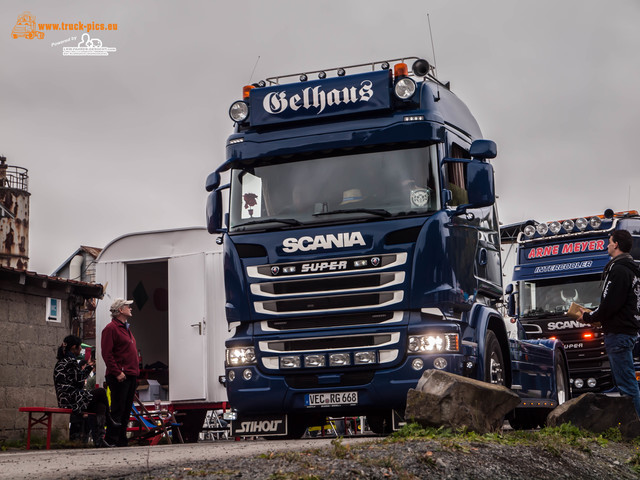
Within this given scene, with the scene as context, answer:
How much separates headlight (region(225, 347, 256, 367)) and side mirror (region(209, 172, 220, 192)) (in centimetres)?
190

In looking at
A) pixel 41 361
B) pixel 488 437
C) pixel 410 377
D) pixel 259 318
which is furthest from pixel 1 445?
pixel 488 437

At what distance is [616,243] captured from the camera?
10.4m

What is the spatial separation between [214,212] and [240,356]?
1.73 m

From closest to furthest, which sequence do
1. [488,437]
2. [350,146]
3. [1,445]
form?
[488,437]
[350,146]
[1,445]

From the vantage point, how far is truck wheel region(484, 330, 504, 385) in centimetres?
1067

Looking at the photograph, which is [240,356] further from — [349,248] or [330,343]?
[349,248]

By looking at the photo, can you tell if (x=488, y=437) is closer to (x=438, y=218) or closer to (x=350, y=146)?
(x=438, y=218)

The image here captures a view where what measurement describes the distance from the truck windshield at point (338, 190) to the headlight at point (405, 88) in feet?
2.05

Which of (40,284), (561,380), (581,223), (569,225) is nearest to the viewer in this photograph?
(561,380)

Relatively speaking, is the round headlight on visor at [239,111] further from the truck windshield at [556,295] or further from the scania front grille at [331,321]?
the truck windshield at [556,295]

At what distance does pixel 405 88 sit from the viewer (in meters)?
10.5

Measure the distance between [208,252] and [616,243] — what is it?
7.89 meters

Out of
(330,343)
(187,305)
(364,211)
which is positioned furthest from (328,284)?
(187,305)

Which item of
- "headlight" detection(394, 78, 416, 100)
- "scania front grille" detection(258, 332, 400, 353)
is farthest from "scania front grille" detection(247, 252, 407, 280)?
"headlight" detection(394, 78, 416, 100)
